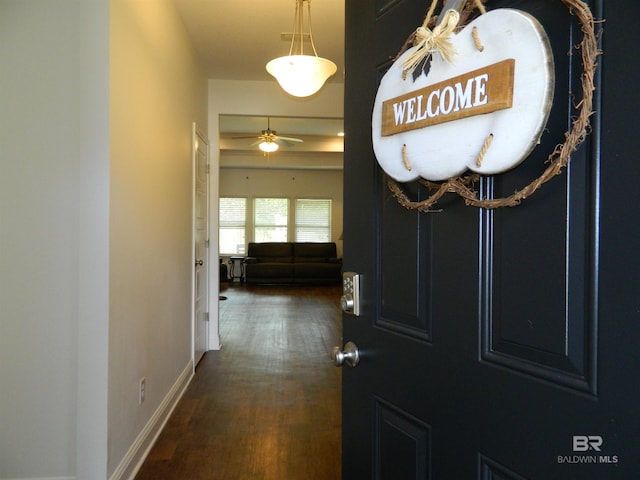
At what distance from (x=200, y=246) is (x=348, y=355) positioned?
341cm

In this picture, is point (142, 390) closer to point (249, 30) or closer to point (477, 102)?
point (477, 102)

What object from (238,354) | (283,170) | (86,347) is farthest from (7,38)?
(283,170)

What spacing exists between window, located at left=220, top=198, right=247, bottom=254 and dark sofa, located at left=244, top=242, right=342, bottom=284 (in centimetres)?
47

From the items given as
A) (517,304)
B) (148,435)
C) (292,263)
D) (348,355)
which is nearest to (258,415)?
(148,435)

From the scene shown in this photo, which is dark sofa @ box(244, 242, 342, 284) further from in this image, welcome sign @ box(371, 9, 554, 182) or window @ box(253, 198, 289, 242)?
welcome sign @ box(371, 9, 554, 182)

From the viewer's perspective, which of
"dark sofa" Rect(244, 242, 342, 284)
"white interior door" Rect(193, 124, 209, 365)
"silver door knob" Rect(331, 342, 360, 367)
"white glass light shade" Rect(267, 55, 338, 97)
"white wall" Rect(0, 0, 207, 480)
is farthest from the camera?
"dark sofa" Rect(244, 242, 342, 284)

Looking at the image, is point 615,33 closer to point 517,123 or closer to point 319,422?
point 517,123

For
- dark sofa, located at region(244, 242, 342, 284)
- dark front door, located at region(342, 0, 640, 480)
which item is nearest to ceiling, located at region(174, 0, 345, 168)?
dark front door, located at region(342, 0, 640, 480)

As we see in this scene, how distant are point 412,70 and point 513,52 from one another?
22 centimetres

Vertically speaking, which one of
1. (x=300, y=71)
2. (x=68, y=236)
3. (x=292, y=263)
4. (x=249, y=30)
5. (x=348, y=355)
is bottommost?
(x=292, y=263)

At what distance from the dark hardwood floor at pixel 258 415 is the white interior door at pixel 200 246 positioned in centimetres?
26

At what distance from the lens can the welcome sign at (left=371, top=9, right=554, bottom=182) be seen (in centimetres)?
62

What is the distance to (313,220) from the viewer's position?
36.6 feet

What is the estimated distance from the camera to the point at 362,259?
3.62ft
